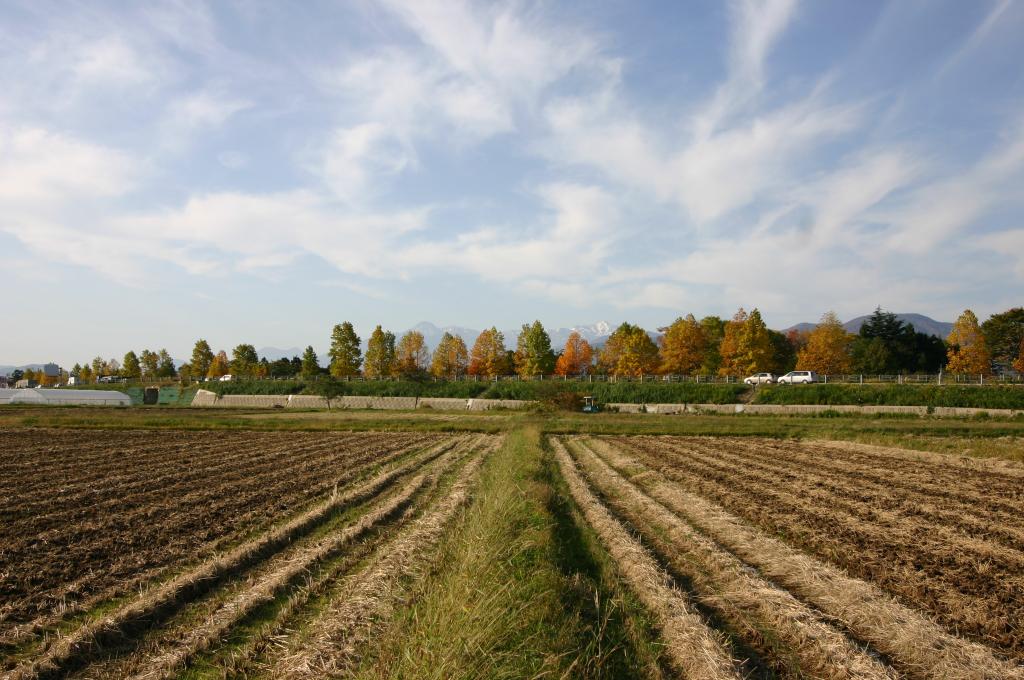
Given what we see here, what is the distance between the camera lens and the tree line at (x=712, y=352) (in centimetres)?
7988

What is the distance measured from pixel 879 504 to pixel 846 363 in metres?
81.3

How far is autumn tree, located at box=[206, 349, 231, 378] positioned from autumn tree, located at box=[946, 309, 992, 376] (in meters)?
144

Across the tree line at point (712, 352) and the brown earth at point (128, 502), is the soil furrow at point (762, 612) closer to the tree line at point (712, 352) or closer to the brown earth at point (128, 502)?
the brown earth at point (128, 502)

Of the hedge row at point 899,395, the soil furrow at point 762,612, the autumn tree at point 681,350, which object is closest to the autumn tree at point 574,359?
the autumn tree at point 681,350

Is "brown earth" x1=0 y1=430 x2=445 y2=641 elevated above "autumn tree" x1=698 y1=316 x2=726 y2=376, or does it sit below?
below

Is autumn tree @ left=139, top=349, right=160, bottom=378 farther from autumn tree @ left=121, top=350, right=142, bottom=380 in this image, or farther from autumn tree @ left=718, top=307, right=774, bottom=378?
autumn tree @ left=718, top=307, right=774, bottom=378

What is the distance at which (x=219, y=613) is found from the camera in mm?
7629

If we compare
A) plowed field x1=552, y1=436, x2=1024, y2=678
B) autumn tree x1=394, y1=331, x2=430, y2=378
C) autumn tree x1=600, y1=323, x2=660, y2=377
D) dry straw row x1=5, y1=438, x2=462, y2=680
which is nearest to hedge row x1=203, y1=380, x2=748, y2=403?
autumn tree x1=600, y1=323, x2=660, y2=377

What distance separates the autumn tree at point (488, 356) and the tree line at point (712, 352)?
181 mm

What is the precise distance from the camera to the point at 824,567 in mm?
9516

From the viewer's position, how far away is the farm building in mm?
73375

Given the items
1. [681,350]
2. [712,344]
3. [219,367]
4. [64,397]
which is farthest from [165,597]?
[219,367]

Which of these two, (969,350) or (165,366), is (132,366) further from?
(969,350)

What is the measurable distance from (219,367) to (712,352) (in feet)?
392
